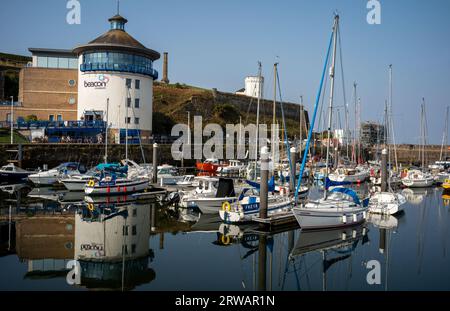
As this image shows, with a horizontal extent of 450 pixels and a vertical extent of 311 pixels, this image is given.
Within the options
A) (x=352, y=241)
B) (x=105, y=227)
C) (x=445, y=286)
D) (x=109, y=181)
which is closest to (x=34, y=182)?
(x=109, y=181)

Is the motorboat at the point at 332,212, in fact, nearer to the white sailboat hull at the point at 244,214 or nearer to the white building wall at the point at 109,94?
the white sailboat hull at the point at 244,214

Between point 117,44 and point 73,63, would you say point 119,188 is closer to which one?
point 117,44

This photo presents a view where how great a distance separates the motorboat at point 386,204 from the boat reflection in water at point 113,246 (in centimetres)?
1498

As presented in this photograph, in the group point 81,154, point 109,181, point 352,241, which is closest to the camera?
point 352,241

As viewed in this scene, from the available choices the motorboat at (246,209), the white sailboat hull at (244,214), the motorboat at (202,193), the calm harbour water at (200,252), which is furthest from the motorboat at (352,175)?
the white sailboat hull at (244,214)

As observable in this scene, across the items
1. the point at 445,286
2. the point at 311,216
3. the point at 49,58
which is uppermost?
the point at 49,58

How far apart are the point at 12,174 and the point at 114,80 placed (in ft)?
55.1

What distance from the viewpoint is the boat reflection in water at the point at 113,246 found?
1368 cm

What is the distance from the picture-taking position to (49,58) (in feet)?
182

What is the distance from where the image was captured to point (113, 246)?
1755 centimetres

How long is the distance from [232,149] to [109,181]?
30781 millimetres

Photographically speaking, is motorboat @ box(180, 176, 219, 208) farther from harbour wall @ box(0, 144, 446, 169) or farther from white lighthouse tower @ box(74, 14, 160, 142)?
white lighthouse tower @ box(74, 14, 160, 142)

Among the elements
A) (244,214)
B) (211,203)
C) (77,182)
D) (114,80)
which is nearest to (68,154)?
Answer: (114,80)
